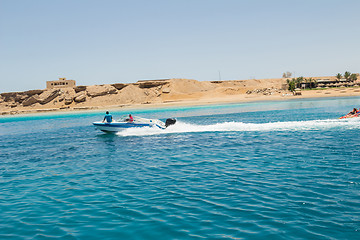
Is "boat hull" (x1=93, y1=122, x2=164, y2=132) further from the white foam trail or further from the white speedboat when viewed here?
the white foam trail

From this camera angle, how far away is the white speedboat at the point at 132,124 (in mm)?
30609

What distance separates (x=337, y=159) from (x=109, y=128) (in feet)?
74.2

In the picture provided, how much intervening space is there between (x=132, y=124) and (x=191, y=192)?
20953mm

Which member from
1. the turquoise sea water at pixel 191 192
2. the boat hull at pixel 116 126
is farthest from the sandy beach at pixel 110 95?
the turquoise sea water at pixel 191 192

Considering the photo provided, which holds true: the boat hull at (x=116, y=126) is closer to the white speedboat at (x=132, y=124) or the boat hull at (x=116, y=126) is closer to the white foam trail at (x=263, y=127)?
the white speedboat at (x=132, y=124)

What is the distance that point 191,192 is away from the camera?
11.2 metres

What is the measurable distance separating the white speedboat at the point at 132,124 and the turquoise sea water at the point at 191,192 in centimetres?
925

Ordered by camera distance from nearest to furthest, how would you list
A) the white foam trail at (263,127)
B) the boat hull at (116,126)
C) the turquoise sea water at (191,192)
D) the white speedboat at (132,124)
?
1. the turquoise sea water at (191,192)
2. the white foam trail at (263,127)
3. the white speedboat at (132,124)
4. the boat hull at (116,126)

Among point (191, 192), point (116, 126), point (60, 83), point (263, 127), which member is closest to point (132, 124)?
A: point (116, 126)

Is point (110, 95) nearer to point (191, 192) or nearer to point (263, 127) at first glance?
point (263, 127)

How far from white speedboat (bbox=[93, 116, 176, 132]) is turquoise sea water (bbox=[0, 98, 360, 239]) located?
9246 millimetres

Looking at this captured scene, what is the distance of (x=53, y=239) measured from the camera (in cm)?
817

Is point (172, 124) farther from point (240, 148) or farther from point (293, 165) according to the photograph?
point (293, 165)

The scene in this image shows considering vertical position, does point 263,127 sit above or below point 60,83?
below
